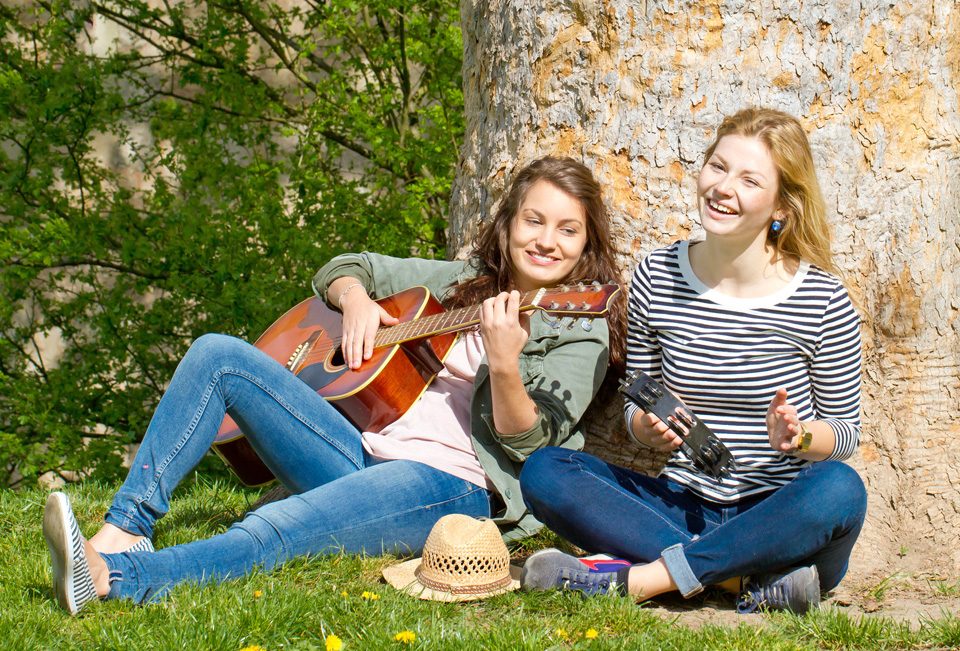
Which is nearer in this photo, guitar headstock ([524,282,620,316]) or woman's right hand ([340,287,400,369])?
guitar headstock ([524,282,620,316])

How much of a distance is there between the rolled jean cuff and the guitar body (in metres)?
0.98

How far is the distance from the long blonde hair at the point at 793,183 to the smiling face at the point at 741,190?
0.03 meters

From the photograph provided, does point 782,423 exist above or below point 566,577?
above

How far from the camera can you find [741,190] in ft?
9.41

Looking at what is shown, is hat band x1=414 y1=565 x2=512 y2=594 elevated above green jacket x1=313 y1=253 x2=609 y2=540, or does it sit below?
below

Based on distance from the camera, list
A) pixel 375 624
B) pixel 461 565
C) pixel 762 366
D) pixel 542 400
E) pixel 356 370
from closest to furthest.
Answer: pixel 375 624, pixel 461 565, pixel 762 366, pixel 542 400, pixel 356 370

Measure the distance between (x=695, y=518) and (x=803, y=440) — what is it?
43 centimetres

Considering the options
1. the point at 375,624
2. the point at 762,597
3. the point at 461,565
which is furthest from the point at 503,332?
the point at 762,597

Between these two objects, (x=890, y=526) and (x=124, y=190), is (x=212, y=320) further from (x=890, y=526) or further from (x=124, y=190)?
(x=890, y=526)

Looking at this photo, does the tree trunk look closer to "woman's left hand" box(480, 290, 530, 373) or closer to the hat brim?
"woman's left hand" box(480, 290, 530, 373)

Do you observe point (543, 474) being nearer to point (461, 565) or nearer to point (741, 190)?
point (461, 565)

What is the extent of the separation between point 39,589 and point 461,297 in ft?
4.82

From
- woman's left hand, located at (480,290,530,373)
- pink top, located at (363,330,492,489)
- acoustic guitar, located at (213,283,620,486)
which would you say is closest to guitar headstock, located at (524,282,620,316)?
Answer: acoustic guitar, located at (213,283,620,486)

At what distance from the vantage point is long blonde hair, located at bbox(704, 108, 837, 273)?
2881 millimetres
